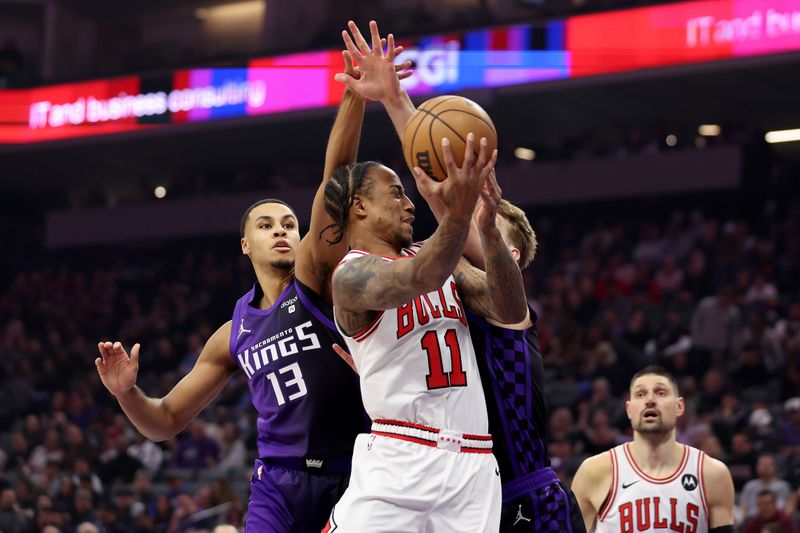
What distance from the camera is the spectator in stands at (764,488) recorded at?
1030cm

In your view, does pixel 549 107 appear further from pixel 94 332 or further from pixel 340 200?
pixel 340 200

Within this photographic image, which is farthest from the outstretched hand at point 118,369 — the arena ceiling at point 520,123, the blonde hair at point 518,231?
the arena ceiling at point 520,123

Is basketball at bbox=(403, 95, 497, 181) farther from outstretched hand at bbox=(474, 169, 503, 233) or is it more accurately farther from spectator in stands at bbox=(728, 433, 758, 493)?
spectator in stands at bbox=(728, 433, 758, 493)

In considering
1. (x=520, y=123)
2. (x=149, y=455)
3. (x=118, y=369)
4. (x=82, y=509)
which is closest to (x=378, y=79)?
(x=118, y=369)

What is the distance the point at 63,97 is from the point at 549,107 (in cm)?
849

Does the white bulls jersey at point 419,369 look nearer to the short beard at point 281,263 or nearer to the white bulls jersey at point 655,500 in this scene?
the short beard at point 281,263

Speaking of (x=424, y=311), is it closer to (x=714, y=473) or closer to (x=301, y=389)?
(x=301, y=389)

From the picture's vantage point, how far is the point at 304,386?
200 inches

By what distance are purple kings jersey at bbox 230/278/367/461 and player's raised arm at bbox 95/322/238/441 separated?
1.44 ft

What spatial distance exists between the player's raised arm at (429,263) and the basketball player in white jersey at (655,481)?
280 cm

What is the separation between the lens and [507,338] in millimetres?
4625

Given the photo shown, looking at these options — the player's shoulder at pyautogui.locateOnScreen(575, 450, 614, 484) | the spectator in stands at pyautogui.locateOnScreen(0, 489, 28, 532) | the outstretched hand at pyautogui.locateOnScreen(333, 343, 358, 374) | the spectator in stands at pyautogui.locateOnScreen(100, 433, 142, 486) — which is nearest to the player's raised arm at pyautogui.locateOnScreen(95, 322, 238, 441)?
the outstretched hand at pyautogui.locateOnScreen(333, 343, 358, 374)

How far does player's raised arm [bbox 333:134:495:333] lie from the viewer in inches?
145

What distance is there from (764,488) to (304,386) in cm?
666
